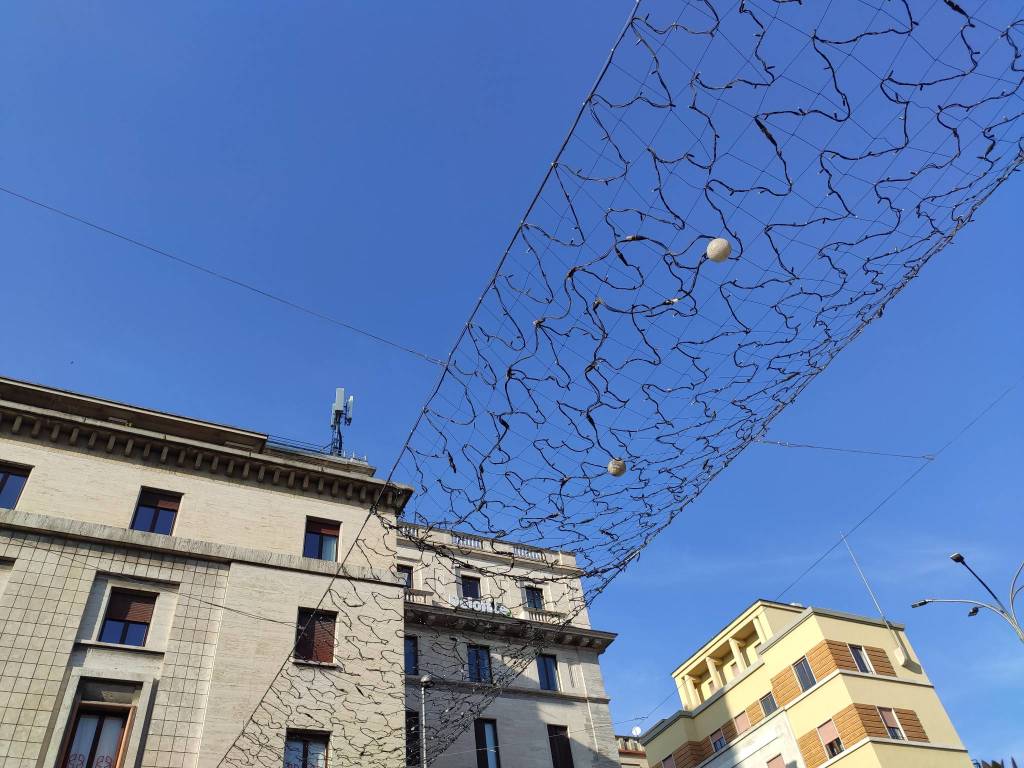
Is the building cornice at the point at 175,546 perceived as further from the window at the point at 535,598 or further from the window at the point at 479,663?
the window at the point at 535,598

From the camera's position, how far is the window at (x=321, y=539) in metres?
18.9

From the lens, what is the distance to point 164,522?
17562mm

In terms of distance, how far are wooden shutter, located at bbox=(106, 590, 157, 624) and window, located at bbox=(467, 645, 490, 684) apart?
1161 cm

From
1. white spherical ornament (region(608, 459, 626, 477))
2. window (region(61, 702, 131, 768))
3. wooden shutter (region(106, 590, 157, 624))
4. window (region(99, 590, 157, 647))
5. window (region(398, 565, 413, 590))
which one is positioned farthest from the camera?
window (region(398, 565, 413, 590))

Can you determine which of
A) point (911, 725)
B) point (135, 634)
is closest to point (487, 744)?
point (135, 634)

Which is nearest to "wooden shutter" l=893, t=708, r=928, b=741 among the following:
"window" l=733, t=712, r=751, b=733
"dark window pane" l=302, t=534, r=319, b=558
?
"window" l=733, t=712, r=751, b=733

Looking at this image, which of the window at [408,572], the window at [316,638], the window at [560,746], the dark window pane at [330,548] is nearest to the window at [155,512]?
the dark window pane at [330,548]

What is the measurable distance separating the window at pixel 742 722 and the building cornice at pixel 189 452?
59.2ft

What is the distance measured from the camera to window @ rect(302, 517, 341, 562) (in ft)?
61.9

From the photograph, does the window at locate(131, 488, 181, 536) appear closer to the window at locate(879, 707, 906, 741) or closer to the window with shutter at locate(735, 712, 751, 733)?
the window at locate(879, 707, 906, 741)

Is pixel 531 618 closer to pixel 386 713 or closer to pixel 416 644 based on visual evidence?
pixel 416 644

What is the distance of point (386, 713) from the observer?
16453 mm

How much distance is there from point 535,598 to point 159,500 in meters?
14.6

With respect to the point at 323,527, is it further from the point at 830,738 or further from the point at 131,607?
the point at 830,738
